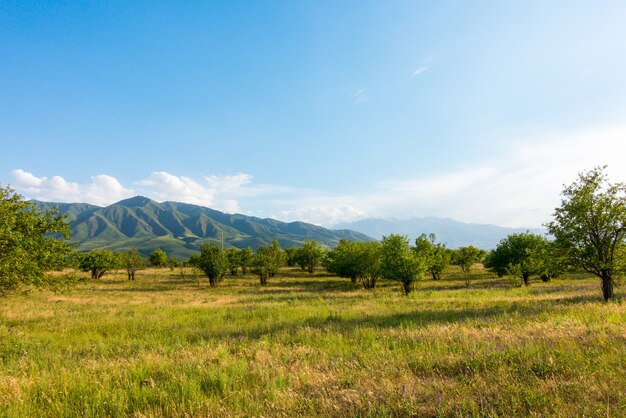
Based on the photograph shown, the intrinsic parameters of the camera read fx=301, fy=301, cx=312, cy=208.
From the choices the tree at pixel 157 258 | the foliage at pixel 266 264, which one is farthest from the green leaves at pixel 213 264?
the tree at pixel 157 258

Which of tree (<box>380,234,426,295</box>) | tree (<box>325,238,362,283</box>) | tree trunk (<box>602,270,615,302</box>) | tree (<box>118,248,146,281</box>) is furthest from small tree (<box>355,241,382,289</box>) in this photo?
tree (<box>118,248,146,281</box>)

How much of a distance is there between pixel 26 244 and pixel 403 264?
102 ft

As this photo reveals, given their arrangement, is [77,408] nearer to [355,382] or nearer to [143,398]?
[143,398]

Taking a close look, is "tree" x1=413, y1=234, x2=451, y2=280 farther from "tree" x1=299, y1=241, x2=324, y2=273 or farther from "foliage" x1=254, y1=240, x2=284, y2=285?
"tree" x1=299, y1=241, x2=324, y2=273

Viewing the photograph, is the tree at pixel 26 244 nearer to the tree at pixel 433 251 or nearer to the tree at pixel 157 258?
Result: the tree at pixel 433 251

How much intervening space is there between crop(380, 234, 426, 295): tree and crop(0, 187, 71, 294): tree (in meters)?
29.2

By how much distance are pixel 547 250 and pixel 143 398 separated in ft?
70.6

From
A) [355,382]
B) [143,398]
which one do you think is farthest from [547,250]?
[143,398]

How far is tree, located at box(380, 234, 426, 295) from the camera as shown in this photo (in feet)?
109

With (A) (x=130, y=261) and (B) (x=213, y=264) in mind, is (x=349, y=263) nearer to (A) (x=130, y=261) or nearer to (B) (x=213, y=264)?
(B) (x=213, y=264)

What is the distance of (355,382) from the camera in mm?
5699

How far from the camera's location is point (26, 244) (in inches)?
636

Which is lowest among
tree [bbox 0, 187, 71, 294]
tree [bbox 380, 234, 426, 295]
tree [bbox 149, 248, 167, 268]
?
tree [bbox 149, 248, 167, 268]

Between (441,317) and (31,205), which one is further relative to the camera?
(31,205)
